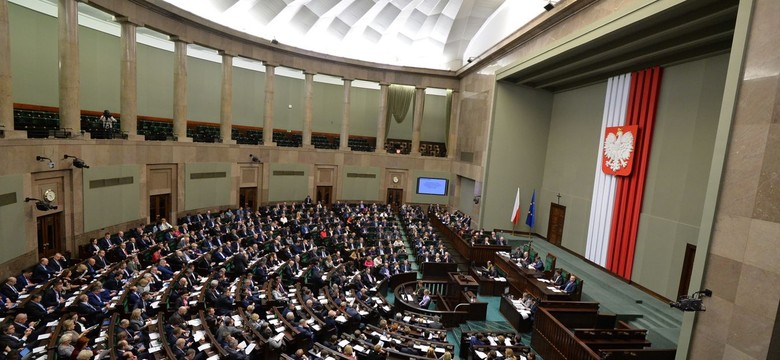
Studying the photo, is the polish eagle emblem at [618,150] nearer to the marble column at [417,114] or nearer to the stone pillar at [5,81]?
the marble column at [417,114]

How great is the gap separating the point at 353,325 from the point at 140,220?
9924 millimetres

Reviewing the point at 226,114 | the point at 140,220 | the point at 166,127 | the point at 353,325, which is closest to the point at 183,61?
the point at 226,114

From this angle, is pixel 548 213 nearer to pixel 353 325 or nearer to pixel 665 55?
pixel 665 55

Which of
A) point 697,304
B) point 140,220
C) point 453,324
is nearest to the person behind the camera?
point 697,304

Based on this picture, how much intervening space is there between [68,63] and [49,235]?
16.7 ft

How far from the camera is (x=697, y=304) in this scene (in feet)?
22.8

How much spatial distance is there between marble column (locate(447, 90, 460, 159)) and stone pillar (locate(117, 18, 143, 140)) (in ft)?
53.3

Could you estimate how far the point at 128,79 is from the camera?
1354 cm

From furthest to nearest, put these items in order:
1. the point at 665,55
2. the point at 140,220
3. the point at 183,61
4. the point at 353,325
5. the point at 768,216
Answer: the point at 183,61, the point at 140,220, the point at 665,55, the point at 353,325, the point at 768,216

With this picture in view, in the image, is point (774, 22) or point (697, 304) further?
point (697, 304)

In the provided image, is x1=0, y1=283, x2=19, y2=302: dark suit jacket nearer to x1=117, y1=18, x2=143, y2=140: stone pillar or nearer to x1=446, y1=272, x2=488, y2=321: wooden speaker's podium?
x1=117, y1=18, x2=143, y2=140: stone pillar

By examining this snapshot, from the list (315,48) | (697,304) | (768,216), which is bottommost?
(697,304)

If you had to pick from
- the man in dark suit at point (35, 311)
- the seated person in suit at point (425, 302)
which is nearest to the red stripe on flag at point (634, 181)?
the seated person in suit at point (425, 302)

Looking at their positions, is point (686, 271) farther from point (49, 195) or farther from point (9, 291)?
point (49, 195)
